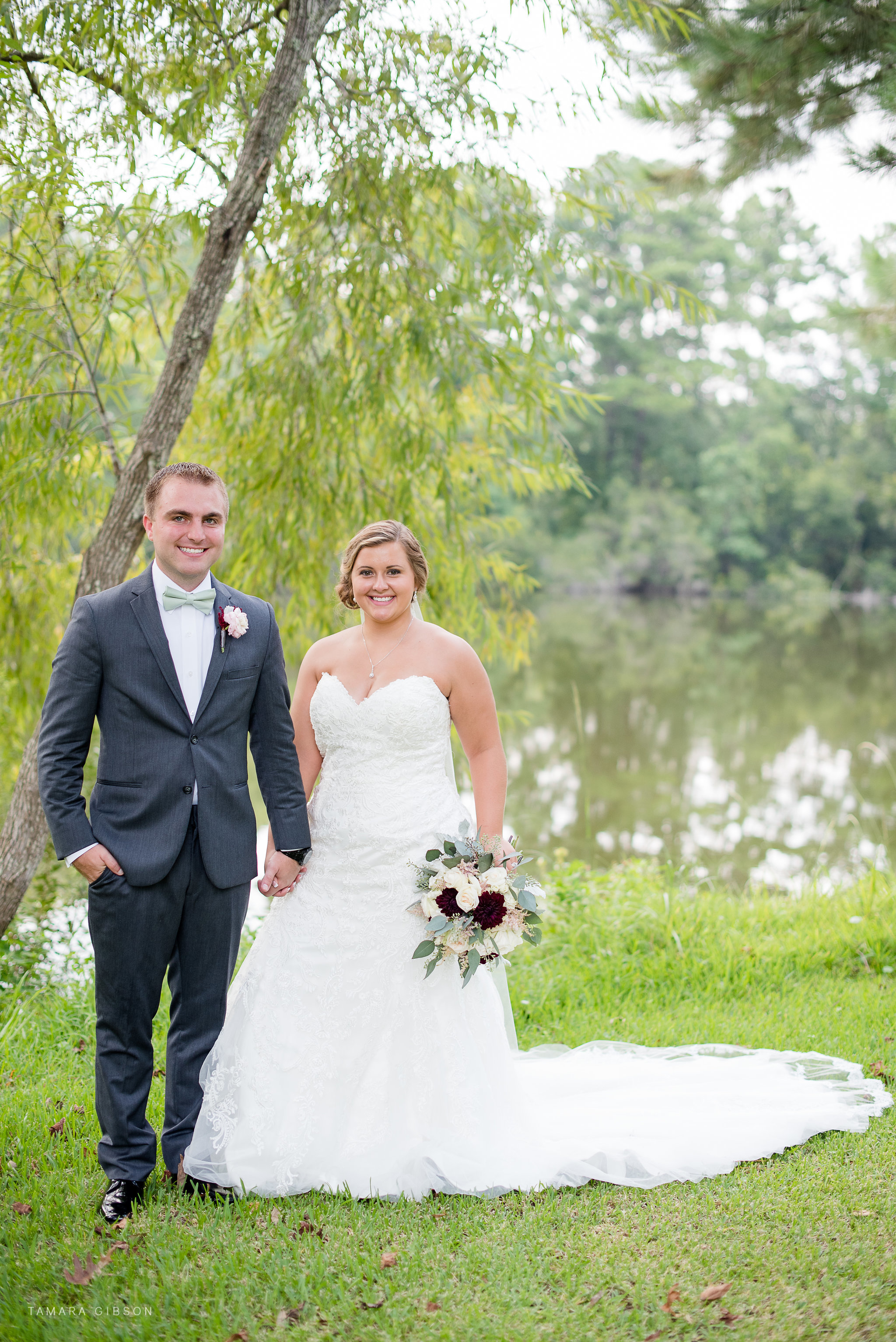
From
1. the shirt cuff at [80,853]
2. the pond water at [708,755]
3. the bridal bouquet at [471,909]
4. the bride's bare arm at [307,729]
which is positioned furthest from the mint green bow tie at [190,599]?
the pond water at [708,755]

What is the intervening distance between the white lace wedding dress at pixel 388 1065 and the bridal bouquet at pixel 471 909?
14cm

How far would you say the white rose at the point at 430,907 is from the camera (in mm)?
3010

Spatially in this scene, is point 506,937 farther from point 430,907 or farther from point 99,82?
point 99,82

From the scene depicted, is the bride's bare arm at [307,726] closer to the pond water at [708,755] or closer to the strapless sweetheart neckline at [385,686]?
the strapless sweetheart neckline at [385,686]

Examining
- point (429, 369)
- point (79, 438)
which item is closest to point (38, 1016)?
point (79, 438)

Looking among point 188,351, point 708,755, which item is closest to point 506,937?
point 188,351

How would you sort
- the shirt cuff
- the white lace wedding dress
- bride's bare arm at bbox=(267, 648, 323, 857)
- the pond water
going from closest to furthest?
the shirt cuff, the white lace wedding dress, bride's bare arm at bbox=(267, 648, 323, 857), the pond water

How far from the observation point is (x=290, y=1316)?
2.36 meters

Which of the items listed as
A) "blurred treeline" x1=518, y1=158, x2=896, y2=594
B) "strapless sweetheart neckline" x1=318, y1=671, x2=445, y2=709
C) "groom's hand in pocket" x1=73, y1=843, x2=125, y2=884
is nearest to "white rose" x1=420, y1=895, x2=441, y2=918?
"strapless sweetheart neckline" x1=318, y1=671, x2=445, y2=709

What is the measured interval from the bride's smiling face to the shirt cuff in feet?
3.58

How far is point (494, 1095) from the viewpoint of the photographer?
3117 millimetres

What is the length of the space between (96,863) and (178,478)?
3.44 ft

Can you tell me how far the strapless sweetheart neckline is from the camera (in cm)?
321

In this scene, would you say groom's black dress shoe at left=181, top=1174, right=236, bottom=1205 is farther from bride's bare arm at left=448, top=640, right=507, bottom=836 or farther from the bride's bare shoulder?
the bride's bare shoulder
